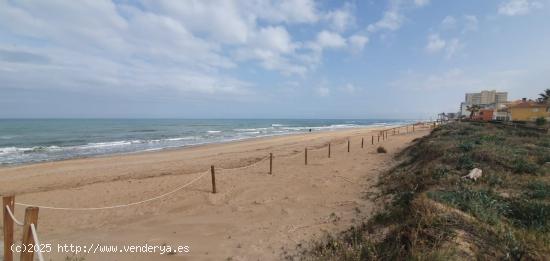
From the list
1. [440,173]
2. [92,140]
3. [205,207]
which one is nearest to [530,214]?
[440,173]

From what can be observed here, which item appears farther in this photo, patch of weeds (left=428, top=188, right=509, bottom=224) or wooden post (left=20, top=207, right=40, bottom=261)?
patch of weeds (left=428, top=188, right=509, bottom=224)

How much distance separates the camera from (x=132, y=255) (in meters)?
5.38

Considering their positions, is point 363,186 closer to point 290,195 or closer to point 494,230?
point 290,195

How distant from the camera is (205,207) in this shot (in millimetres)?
8375

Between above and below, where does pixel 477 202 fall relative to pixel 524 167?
below

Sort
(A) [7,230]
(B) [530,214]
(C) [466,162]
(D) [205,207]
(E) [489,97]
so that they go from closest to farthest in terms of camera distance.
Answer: (A) [7,230] < (B) [530,214] < (D) [205,207] < (C) [466,162] < (E) [489,97]

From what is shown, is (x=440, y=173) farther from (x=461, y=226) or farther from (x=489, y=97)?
(x=489, y=97)

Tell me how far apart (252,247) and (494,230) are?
407cm

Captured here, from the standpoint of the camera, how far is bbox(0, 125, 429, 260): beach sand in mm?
5836

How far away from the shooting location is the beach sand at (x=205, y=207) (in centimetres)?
584

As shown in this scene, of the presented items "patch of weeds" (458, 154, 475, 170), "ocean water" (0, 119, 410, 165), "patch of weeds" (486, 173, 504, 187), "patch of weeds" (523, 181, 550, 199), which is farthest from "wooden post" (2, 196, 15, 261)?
"ocean water" (0, 119, 410, 165)

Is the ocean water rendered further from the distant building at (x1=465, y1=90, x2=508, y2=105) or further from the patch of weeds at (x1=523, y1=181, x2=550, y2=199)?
the distant building at (x1=465, y1=90, x2=508, y2=105)

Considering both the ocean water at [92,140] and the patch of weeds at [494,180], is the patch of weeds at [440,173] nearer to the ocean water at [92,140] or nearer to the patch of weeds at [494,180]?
the patch of weeds at [494,180]

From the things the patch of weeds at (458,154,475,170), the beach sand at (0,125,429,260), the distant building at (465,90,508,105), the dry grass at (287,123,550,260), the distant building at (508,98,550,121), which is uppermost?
the distant building at (465,90,508,105)
